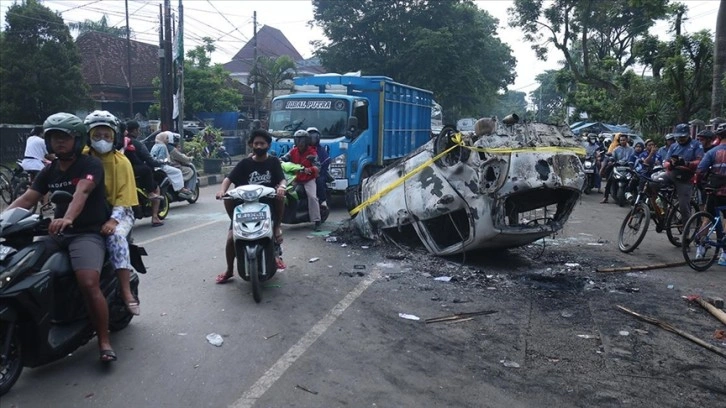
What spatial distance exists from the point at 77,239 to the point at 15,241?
1.21ft

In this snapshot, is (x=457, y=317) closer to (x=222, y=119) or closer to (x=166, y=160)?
(x=166, y=160)

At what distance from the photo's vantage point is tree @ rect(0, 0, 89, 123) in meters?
23.1

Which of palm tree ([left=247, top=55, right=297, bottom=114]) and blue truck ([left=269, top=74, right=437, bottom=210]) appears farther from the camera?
palm tree ([left=247, top=55, right=297, bottom=114])

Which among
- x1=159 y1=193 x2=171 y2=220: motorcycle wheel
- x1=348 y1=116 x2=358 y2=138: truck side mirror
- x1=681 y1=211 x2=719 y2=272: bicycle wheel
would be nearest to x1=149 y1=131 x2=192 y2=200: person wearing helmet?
x1=159 y1=193 x2=171 y2=220: motorcycle wheel

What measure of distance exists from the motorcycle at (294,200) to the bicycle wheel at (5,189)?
6908 millimetres

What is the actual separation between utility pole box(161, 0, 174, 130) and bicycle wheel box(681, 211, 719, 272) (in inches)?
594

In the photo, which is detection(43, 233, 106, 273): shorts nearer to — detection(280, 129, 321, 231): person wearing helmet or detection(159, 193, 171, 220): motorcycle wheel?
detection(280, 129, 321, 231): person wearing helmet

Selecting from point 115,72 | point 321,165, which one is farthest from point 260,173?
point 115,72

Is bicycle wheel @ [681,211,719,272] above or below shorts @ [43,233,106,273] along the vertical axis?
below

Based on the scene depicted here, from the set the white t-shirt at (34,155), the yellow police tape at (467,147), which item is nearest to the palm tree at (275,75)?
the white t-shirt at (34,155)

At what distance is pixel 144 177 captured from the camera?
9.77 metres

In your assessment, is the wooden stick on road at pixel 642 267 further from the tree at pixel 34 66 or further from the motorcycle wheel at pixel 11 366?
the tree at pixel 34 66

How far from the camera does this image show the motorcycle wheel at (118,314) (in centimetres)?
447

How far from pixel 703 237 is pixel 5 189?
43.0ft
